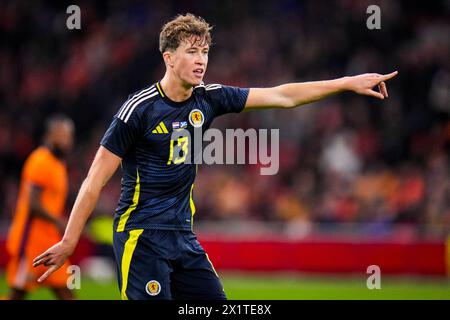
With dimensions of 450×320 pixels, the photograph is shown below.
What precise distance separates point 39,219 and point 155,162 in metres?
3.65

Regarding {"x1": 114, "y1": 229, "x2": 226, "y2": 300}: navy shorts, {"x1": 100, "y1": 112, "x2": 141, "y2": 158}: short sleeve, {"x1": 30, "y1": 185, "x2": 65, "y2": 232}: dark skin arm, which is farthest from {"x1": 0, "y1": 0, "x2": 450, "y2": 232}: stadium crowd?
{"x1": 100, "y1": 112, "x2": 141, "y2": 158}: short sleeve

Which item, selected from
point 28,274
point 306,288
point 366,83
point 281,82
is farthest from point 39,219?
point 281,82

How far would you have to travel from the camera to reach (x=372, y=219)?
48.7 feet

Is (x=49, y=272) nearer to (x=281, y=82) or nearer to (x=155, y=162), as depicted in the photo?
(x=155, y=162)

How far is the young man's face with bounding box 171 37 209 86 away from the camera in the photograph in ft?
20.2

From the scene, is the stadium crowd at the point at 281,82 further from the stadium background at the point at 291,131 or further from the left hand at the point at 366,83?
the left hand at the point at 366,83

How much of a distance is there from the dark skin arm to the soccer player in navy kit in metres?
3.17

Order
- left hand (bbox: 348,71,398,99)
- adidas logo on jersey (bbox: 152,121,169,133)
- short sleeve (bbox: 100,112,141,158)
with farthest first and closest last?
left hand (bbox: 348,71,398,99) < adidas logo on jersey (bbox: 152,121,169,133) < short sleeve (bbox: 100,112,141,158)

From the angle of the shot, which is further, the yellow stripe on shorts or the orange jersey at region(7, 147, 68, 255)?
the orange jersey at region(7, 147, 68, 255)

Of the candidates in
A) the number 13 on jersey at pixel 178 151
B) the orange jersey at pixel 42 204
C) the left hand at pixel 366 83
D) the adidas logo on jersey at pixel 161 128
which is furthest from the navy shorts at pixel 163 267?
the orange jersey at pixel 42 204

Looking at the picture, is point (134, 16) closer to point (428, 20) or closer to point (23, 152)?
point (23, 152)

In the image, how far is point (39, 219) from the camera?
9.42 metres

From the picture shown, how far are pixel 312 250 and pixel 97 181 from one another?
9.25 m

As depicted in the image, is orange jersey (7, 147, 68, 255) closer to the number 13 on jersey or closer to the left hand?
the number 13 on jersey
